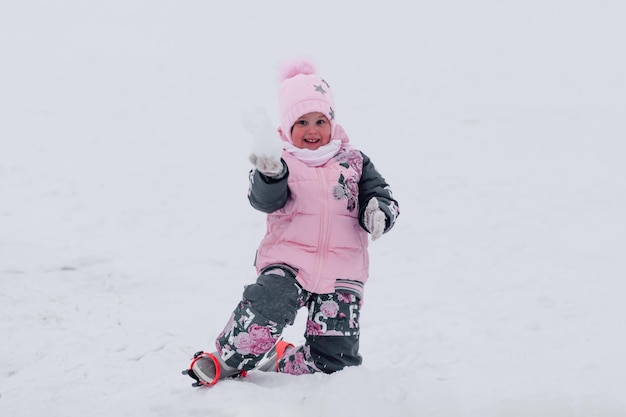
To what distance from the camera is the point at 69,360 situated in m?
4.43

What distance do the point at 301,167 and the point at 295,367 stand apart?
1.13 m

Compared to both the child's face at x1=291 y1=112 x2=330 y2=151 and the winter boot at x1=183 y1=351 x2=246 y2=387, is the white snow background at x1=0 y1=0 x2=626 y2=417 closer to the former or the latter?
the winter boot at x1=183 y1=351 x2=246 y2=387

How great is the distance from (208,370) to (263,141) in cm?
126

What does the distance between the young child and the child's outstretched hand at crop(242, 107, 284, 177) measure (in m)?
0.22

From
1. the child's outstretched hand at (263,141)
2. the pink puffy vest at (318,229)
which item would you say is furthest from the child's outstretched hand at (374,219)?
the child's outstretched hand at (263,141)

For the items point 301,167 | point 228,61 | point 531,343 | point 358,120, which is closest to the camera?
point 301,167

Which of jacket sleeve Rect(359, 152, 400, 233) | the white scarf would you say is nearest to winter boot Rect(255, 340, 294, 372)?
jacket sleeve Rect(359, 152, 400, 233)

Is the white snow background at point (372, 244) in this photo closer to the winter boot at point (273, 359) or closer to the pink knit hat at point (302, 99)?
the winter boot at point (273, 359)

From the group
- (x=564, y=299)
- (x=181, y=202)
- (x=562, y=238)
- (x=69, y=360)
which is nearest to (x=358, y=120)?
(x=181, y=202)

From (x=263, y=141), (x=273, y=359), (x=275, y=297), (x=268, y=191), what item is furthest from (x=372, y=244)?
(x=263, y=141)

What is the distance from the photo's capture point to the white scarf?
364 centimetres

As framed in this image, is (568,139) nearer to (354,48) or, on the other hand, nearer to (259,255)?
(354,48)

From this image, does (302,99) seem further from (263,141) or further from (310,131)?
(263,141)

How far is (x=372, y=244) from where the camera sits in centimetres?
704
